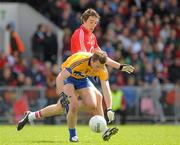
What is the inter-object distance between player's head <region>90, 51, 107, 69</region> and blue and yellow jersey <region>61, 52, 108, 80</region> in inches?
9.6

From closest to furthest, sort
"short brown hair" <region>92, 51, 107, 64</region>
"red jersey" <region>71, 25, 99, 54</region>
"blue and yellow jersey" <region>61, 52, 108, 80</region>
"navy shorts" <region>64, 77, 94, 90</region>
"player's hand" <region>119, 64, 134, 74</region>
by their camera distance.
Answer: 1. "short brown hair" <region>92, 51, 107, 64</region>
2. "blue and yellow jersey" <region>61, 52, 108, 80</region>
3. "player's hand" <region>119, 64, 134, 74</region>
4. "navy shorts" <region>64, 77, 94, 90</region>
5. "red jersey" <region>71, 25, 99, 54</region>

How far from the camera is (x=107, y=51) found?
2536cm

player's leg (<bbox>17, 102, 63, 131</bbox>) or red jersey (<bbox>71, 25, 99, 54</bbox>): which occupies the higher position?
red jersey (<bbox>71, 25, 99, 54</bbox>)

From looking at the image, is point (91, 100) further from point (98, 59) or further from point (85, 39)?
point (85, 39)

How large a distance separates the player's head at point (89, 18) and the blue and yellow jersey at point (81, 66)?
5.43 ft

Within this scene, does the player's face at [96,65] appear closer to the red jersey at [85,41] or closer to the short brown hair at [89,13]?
the short brown hair at [89,13]

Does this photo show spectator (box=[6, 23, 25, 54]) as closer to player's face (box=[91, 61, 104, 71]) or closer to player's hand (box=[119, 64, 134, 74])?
player's hand (box=[119, 64, 134, 74])

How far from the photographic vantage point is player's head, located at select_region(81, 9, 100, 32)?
14844 millimetres

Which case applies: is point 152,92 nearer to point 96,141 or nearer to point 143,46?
point 143,46

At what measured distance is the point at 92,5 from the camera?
90.0 feet

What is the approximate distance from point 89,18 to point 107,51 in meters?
10.4

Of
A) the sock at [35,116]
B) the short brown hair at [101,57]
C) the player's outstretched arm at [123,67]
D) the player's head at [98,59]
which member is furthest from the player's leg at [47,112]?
the short brown hair at [101,57]

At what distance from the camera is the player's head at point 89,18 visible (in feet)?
48.7

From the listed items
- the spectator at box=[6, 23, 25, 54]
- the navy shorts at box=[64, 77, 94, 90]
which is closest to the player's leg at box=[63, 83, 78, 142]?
the navy shorts at box=[64, 77, 94, 90]
